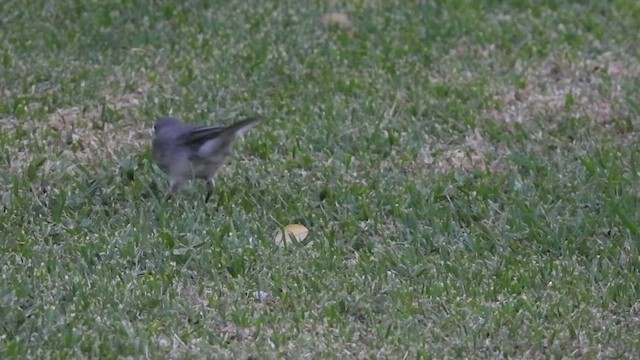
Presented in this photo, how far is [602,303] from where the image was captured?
5770 millimetres

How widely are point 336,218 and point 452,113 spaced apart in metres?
1.86

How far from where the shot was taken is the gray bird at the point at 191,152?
6.94 m

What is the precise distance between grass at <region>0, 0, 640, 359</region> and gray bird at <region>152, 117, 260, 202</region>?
15 centimetres

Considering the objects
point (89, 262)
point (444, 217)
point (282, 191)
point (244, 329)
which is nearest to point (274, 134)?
point (282, 191)

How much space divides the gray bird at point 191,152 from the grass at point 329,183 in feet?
0.50

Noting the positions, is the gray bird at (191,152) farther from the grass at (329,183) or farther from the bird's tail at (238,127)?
the grass at (329,183)

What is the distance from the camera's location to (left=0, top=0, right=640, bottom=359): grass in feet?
18.1

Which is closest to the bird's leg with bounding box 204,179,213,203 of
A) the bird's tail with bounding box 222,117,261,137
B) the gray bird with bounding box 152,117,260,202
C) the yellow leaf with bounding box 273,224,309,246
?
the gray bird with bounding box 152,117,260,202

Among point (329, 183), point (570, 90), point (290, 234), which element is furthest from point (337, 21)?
point (290, 234)

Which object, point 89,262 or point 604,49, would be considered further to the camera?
point 604,49

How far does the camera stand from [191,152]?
277 inches

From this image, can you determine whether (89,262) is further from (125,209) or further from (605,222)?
(605,222)

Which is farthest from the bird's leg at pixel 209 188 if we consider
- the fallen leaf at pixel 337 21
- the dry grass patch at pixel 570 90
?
the fallen leaf at pixel 337 21

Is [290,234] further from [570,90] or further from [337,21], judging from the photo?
[337,21]
